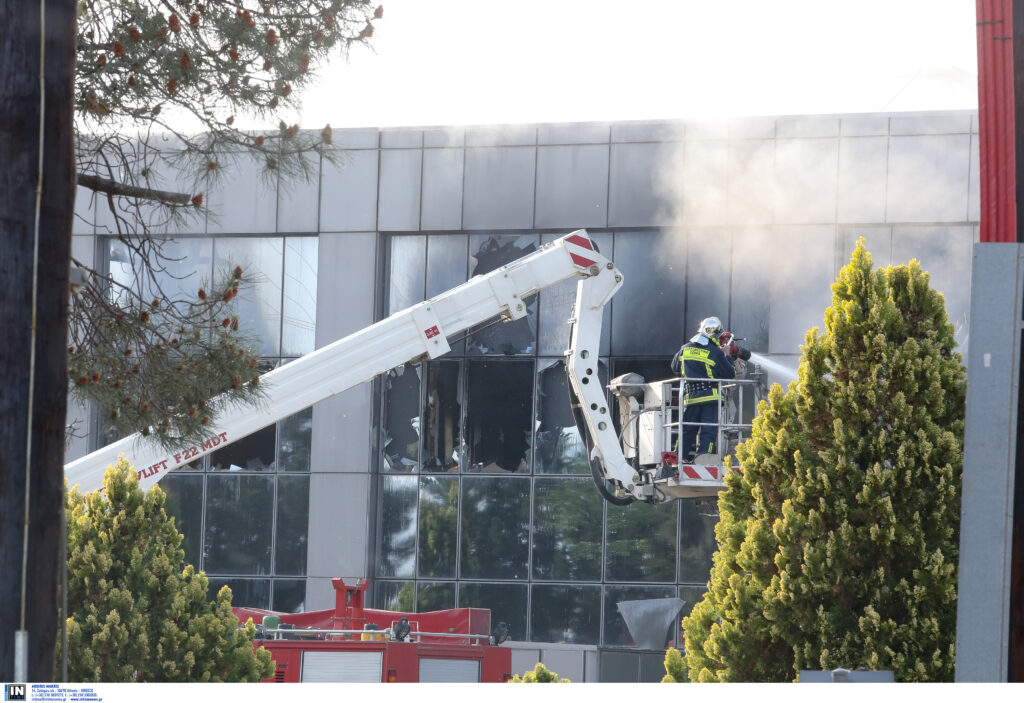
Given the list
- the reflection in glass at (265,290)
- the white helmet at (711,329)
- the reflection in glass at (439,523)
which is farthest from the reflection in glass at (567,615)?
the white helmet at (711,329)

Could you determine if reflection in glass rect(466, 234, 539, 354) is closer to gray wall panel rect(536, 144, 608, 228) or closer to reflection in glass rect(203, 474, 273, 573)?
gray wall panel rect(536, 144, 608, 228)

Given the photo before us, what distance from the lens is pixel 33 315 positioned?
5.32 metres

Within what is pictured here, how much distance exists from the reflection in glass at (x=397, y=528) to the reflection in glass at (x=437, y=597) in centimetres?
37

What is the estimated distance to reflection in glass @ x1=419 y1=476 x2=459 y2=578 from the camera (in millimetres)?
19422

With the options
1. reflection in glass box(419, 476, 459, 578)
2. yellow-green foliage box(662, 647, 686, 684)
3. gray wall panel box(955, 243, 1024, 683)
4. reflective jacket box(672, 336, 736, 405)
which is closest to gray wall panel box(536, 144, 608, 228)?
reflection in glass box(419, 476, 459, 578)

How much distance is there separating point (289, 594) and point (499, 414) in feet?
13.6

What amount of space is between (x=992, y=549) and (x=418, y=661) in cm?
911

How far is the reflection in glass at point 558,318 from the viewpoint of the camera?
19078mm

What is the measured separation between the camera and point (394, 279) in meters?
19.7

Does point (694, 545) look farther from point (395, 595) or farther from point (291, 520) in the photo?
point (291, 520)

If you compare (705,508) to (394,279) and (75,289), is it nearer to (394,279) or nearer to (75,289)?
(394,279)

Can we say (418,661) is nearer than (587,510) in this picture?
Yes

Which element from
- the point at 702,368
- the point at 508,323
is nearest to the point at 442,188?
the point at 508,323

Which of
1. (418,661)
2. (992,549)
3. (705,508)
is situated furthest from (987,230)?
(705,508)
